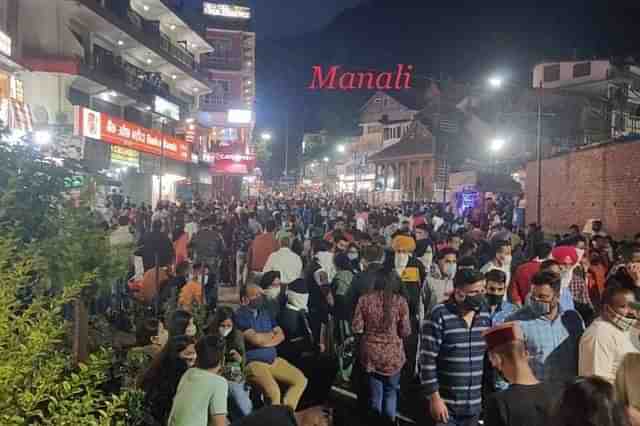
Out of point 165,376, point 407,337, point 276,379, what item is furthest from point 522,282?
point 165,376

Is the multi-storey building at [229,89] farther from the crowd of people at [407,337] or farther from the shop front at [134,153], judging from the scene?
the crowd of people at [407,337]

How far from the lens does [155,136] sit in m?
30.3

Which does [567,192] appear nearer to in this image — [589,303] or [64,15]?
[589,303]

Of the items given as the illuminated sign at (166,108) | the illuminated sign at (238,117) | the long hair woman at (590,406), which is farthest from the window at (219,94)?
the long hair woman at (590,406)

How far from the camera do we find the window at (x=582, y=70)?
42.1 meters

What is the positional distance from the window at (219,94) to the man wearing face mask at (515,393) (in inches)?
2172

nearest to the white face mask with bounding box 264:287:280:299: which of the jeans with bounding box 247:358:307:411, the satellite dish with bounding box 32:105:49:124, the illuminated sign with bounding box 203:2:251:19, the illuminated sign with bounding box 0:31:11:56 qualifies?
the jeans with bounding box 247:358:307:411

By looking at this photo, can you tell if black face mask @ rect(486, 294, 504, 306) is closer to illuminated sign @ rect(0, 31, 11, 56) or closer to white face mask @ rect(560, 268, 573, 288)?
white face mask @ rect(560, 268, 573, 288)

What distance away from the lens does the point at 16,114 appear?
60.6 ft

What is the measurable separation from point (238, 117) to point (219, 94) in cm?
316

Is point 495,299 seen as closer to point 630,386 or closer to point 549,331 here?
point 549,331

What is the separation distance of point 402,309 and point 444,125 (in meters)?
46.8

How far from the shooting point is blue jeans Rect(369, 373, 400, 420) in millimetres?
5719

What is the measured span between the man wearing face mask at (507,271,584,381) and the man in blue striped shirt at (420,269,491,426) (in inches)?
Answer: 15.2
